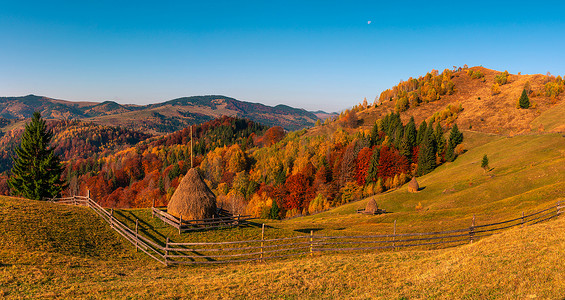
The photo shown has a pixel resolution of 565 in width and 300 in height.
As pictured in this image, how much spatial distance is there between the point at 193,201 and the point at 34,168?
28.2 meters

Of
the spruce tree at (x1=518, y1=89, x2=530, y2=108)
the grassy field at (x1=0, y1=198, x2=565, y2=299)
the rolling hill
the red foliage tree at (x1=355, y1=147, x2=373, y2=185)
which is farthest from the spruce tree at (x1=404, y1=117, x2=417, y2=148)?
the grassy field at (x1=0, y1=198, x2=565, y2=299)

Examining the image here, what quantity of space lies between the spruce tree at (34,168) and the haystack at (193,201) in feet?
80.1

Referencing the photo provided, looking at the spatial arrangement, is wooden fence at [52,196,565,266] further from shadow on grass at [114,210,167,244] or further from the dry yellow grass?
the dry yellow grass

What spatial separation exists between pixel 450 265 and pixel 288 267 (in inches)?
321

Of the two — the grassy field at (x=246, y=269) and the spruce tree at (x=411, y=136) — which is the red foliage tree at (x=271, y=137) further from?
the grassy field at (x=246, y=269)

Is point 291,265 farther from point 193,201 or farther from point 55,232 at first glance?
point 55,232

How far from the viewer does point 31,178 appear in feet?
127

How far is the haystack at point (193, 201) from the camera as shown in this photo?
88.4 feet

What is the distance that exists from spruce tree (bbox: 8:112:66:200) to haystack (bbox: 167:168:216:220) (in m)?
24.4

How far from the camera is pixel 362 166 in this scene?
9269 cm

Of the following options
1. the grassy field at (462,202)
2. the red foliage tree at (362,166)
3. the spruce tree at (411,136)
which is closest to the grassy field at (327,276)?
the grassy field at (462,202)

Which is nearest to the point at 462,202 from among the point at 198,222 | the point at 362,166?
the point at 198,222

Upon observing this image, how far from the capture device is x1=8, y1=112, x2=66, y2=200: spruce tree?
125 ft

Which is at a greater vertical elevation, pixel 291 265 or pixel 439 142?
pixel 439 142
